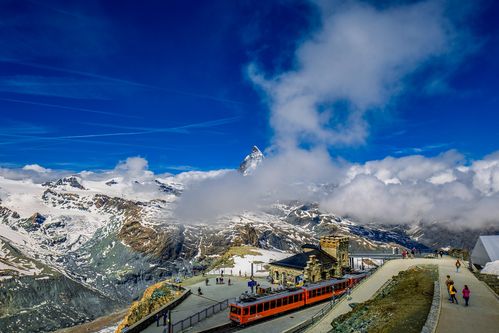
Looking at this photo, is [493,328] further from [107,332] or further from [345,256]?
[107,332]

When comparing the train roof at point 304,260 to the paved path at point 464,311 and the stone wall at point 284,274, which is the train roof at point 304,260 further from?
the paved path at point 464,311

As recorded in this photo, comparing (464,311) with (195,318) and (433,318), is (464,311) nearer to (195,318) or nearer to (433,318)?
(433,318)

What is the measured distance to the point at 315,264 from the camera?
189 ft

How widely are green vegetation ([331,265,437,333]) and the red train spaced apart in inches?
475

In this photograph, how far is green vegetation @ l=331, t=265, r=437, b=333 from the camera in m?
21.3

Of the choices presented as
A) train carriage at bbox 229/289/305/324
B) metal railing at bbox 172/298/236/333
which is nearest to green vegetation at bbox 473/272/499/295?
train carriage at bbox 229/289/305/324

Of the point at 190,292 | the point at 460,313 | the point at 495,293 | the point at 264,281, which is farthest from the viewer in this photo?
the point at 264,281

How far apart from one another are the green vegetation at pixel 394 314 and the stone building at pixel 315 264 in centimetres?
2297

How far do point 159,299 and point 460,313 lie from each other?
44.8m

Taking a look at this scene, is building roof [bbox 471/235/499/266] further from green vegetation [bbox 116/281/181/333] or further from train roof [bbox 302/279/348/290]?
green vegetation [bbox 116/281/181/333]

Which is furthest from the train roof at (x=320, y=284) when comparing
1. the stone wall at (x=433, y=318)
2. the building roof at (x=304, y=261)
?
the stone wall at (x=433, y=318)

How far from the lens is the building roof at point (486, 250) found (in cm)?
5093

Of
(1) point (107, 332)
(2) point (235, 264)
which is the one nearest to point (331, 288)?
(2) point (235, 264)

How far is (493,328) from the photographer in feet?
65.7
